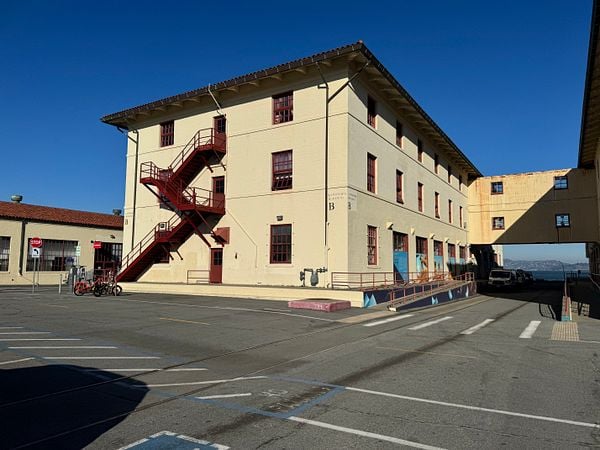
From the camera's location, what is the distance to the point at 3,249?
1294 inches

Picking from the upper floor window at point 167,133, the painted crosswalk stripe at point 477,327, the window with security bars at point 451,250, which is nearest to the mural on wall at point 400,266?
the painted crosswalk stripe at point 477,327

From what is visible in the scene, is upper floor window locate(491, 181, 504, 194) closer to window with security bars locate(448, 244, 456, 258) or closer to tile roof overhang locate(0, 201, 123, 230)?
window with security bars locate(448, 244, 456, 258)

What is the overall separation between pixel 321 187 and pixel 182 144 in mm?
10736

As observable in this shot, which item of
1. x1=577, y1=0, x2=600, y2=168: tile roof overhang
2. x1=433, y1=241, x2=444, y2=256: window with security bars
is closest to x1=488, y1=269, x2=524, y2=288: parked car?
x1=433, y1=241, x2=444, y2=256: window with security bars

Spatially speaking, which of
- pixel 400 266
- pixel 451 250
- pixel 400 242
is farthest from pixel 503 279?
pixel 400 266

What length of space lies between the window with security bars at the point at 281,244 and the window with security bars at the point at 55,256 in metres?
21.0

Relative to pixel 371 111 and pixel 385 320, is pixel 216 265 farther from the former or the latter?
pixel 385 320

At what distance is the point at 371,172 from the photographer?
2405cm

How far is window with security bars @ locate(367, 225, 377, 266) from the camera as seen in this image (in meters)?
22.9

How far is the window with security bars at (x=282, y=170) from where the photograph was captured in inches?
911

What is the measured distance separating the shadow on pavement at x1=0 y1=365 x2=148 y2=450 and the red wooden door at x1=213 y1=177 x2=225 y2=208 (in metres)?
18.2

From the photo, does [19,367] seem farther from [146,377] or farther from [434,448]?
[434,448]

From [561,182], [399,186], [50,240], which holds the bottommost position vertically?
[50,240]

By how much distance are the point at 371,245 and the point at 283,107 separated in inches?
346
